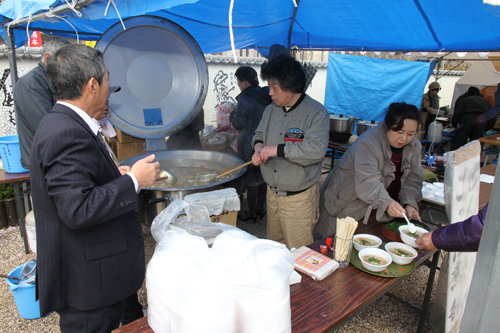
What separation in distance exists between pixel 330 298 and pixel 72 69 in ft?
5.40

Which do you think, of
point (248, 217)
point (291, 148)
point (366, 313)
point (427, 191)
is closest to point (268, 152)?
point (291, 148)

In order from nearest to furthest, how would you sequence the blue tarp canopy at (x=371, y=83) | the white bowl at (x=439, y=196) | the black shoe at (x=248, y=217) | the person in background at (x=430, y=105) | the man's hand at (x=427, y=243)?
the man's hand at (x=427, y=243), the white bowl at (x=439, y=196), the black shoe at (x=248, y=217), the person in background at (x=430, y=105), the blue tarp canopy at (x=371, y=83)

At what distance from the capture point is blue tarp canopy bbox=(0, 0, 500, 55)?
2.54 m

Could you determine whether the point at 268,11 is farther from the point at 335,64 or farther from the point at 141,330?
Answer: the point at 335,64

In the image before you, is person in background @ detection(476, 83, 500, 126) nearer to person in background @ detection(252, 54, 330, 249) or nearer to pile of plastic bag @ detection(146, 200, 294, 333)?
person in background @ detection(252, 54, 330, 249)

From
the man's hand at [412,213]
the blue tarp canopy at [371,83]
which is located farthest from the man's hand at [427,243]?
the blue tarp canopy at [371,83]

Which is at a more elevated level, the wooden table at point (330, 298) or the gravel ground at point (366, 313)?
the wooden table at point (330, 298)

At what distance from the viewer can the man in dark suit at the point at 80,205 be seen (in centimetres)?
125

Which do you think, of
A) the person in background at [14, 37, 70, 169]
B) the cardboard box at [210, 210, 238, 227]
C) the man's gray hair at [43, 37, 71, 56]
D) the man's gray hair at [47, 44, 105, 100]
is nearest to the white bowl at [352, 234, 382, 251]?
the cardboard box at [210, 210, 238, 227]

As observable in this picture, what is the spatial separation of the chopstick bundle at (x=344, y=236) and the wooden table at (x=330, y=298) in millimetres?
89

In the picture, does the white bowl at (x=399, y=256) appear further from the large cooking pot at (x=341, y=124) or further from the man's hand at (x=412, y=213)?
the large cooking pot at (x=341, y=124)

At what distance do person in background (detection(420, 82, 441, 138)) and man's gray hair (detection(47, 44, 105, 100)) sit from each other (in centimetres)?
951

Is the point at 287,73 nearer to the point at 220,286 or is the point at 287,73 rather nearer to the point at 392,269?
the point at 392,269

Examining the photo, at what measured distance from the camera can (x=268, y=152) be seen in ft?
8.46
